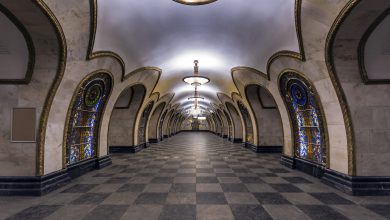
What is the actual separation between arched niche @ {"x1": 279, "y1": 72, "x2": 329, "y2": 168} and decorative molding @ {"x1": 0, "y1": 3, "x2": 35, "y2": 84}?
20.3 ft

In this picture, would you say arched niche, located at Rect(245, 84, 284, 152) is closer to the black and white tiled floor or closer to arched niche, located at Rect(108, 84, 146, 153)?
the black and white tiled floor

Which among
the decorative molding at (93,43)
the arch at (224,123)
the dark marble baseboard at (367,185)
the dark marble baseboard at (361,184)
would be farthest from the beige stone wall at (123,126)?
the arch at (224,123)

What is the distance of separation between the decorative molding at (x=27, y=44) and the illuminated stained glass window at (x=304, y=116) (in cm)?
623

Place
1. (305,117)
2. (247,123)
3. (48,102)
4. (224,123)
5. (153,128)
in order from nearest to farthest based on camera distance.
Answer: (48,102)
(305,117)
(247,123)
(153,128)
(224,123)

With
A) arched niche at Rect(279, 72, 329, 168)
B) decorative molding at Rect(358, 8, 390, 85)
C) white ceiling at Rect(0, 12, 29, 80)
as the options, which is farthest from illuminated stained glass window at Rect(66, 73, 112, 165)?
decorative molding at Rect(358, 8, 390, 85)

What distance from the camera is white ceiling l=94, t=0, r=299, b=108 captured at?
4.40 metres

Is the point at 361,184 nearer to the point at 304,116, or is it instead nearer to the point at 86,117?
the point at 304,116

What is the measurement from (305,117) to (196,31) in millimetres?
4105

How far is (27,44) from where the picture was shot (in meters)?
4.10

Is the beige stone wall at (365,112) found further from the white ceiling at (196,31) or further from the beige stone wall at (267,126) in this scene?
the beige stone wall at (267,126)

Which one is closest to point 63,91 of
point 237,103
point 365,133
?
point 365,133

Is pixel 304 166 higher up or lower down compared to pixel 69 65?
lower down

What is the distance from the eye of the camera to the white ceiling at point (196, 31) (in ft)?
14.4

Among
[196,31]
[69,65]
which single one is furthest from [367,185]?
[69,65]
